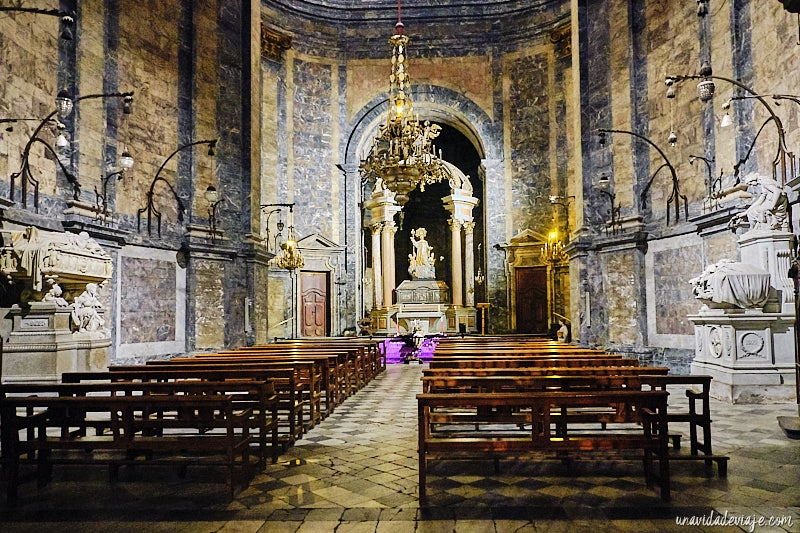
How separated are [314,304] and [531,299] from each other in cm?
764

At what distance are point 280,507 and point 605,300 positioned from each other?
1095 cm

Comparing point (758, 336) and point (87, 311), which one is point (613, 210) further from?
point (87, 311)

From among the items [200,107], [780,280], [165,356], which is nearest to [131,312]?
[165,356]

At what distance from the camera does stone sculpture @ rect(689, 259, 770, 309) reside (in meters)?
7.61

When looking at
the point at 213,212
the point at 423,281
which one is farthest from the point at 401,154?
the point at 423,281

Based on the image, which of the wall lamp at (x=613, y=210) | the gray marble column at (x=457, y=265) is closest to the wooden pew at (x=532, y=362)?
the wall lamp at (x=613, y=210)

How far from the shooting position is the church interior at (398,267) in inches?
156

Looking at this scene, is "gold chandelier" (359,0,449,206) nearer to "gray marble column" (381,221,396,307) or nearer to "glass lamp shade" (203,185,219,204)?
"glass lamp shade" (203,185,219,204)

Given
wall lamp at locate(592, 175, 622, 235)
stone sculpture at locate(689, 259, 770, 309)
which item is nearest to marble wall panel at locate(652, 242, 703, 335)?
wall lamp at locate(592, 175, 622, 235)

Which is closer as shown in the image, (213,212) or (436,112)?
(213,212)

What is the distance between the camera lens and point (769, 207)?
7938mm

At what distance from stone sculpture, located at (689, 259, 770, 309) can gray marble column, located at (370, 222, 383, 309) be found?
13848mm

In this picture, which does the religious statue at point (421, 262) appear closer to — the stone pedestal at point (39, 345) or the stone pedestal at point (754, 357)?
the stone pedestal at point (754, 357)

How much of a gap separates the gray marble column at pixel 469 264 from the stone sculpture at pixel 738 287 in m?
13.0
